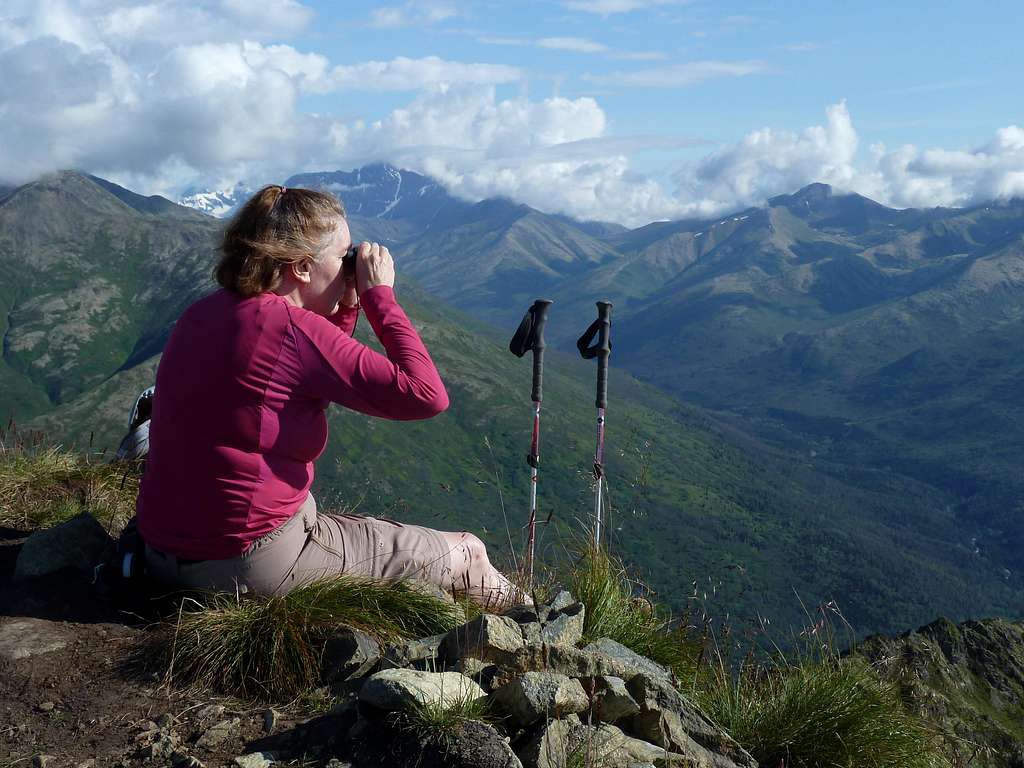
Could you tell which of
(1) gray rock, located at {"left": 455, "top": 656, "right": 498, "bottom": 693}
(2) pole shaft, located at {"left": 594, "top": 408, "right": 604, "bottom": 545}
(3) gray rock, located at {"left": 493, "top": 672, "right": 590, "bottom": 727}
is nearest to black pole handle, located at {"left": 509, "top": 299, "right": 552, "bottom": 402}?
(2) pole shaft, located at {"left": 594, "top": 408, "right": 604, "bottom": 545}

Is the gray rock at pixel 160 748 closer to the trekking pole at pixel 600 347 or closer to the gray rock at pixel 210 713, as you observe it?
the gray rock at pixel 210 713

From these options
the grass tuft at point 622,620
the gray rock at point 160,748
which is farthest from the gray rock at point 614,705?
the gray rock at point 160,748

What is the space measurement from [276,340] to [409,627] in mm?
2095

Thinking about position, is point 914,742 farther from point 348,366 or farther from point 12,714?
point 12,714

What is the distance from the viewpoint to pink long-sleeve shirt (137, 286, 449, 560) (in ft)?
16.0

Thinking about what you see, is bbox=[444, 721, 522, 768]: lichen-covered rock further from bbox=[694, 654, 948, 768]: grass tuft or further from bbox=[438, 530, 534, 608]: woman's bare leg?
bbox=[438, 530, 534, 608]: woman's bare leg

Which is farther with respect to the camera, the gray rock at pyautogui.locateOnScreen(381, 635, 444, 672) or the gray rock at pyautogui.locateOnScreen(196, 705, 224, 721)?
the gray rock at pyautogui.locateOnScreen(381, 635, 444, 672)

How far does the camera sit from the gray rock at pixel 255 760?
13.0 feet

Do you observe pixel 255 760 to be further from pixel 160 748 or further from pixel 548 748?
pixel 548 748

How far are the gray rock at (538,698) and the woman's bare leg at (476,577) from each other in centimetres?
190

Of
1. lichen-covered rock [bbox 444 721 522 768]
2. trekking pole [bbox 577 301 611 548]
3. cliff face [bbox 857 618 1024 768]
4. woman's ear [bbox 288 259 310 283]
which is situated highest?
woman's ear [bbox 288 259 310 283]

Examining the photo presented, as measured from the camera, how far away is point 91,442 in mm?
10180

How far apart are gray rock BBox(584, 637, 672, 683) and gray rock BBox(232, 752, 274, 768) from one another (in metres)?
1.84

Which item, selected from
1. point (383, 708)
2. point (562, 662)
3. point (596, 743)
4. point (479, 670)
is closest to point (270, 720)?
point (383, 708)
